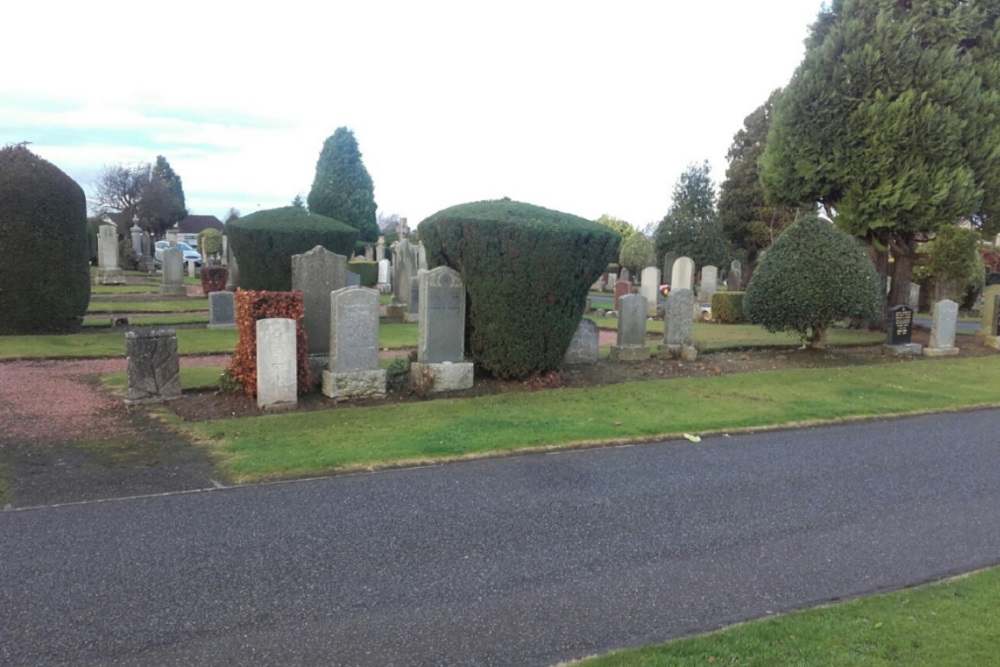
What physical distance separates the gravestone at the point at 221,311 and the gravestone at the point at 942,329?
1655 centimetres

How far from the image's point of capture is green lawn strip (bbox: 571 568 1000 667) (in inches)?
140

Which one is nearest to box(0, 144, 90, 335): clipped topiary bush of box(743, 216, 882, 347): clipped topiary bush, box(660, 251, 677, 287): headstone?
box(743, 216, 882, 347): clipped topiary bush

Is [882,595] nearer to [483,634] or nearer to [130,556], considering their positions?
[483,634]

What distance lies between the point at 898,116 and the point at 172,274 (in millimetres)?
22894

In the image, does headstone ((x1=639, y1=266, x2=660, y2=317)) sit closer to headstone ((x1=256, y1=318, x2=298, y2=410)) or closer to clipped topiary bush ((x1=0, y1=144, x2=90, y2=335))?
headstone ((x1=256, y1=318, x2=298, y2=410))

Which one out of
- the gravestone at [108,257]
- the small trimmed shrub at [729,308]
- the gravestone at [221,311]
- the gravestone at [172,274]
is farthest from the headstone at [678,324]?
the gravestone at [108,257]

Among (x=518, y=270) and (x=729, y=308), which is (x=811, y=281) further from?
(x=729, y=308)

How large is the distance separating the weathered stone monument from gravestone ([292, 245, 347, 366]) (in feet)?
5.09

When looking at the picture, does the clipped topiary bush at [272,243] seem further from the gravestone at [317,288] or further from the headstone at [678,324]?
the headstone at [678,324]


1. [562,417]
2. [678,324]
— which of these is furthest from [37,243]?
[678,324]

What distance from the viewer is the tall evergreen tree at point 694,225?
32.5 metres

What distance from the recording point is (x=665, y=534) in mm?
5348

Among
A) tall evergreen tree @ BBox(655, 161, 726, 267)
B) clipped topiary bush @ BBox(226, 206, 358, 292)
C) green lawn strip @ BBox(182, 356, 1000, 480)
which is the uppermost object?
tall evergreen tree @ BBox(655, 161, 726, 267)

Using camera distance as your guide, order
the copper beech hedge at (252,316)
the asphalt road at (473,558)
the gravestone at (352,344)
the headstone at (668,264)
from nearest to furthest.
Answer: the asphalt road at (473,558) → the copper beech hedge at (252,316) → the gravestone at (352,344) → the headstone at (668,264)
